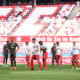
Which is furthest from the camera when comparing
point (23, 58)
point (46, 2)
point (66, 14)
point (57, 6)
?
point (46, 2)

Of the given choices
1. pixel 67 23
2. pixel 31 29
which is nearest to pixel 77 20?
pixel 67 23

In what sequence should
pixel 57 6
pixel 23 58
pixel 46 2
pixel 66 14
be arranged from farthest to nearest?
pixel 46 2 → pixel 57 6 → pixel 66 14 → pixel 23 58

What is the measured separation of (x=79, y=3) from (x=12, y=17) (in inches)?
406

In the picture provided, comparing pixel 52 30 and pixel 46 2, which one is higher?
pixel 46 2

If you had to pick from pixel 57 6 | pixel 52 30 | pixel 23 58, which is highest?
pixel 57 6

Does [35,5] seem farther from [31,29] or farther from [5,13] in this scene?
[31,29]

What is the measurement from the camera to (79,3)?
54.0m

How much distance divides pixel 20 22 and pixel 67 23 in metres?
7.08

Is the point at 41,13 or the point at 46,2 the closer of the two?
the point at 41,13

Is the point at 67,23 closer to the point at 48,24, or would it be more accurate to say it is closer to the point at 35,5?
the point at 48,24

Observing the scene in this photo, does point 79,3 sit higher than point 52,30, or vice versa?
→ point 79,3

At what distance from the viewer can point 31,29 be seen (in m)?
45.8

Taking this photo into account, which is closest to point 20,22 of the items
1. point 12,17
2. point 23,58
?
point 12,17

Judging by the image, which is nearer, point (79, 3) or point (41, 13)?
point (41, 13)
